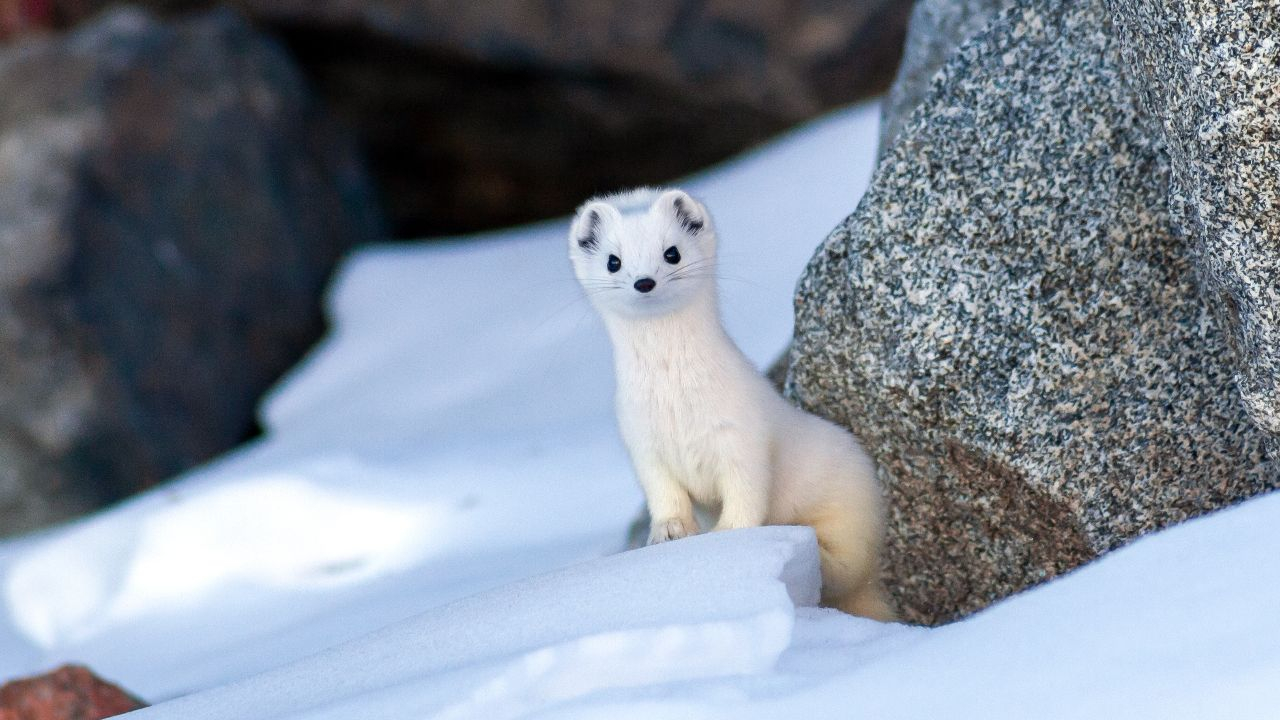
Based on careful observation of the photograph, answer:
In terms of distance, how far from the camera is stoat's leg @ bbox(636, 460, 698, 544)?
11.8ft

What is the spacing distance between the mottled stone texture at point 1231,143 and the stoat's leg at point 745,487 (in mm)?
1131

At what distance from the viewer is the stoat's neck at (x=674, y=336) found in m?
3.53

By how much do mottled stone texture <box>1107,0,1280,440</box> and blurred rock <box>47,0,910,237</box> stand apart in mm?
5787

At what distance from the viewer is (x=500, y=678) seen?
8.03 feet

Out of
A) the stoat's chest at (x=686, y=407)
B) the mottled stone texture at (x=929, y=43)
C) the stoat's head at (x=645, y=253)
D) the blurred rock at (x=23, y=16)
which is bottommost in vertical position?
the stoat's chest at (x=686, y=407)

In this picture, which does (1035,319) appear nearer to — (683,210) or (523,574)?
(683,210)

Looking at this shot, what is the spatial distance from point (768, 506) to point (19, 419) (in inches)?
191

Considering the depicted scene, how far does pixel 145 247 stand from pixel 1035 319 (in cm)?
562

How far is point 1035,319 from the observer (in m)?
3.24

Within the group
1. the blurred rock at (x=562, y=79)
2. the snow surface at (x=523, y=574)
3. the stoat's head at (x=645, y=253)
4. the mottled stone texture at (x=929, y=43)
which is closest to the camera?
the snow surface at (x=523, y=574)

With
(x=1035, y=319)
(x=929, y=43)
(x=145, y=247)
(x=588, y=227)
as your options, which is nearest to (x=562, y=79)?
(x=145, y=247)

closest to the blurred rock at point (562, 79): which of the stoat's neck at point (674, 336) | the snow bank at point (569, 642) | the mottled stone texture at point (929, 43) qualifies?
the mottled stone texture at point (929, 43)

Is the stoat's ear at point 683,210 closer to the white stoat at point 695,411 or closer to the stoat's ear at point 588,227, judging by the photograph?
the white stoat at point 695,411

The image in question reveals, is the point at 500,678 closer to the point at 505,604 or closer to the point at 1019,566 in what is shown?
the point at 505,604
